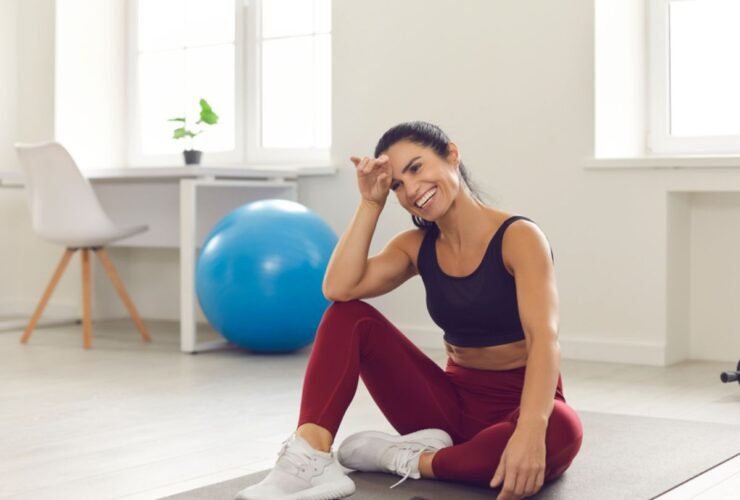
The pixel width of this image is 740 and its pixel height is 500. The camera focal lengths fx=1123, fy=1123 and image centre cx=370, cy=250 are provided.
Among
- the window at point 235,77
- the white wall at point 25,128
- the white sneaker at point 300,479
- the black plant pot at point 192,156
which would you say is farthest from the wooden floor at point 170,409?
the window at point 235,77

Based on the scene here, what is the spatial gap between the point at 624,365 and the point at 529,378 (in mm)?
2234

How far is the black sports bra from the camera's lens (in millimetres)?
2141

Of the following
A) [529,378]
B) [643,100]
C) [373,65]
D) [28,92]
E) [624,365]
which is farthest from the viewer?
[28,92]

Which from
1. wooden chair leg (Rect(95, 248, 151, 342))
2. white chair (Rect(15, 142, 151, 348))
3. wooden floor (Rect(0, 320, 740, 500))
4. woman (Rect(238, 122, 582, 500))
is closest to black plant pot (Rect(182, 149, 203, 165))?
white chair (Rect(15, 142, 151, 348))

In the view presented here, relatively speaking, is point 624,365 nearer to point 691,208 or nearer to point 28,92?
point 691,208

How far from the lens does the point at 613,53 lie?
14.1 ft

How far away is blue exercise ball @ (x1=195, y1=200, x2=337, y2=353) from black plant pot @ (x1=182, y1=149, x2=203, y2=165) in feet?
→ 2.28

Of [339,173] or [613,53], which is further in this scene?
[339,173]

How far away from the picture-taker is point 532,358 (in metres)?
1.97

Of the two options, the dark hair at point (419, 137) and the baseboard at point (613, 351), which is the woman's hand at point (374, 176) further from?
the baseboard at point (613, 351)

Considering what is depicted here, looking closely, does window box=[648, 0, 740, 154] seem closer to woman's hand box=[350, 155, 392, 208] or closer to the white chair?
the white chair

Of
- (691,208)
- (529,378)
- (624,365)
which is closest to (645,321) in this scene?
(624,365)

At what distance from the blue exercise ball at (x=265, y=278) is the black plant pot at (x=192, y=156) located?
0.69 m

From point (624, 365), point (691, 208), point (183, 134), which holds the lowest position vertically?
point (624, 365)
